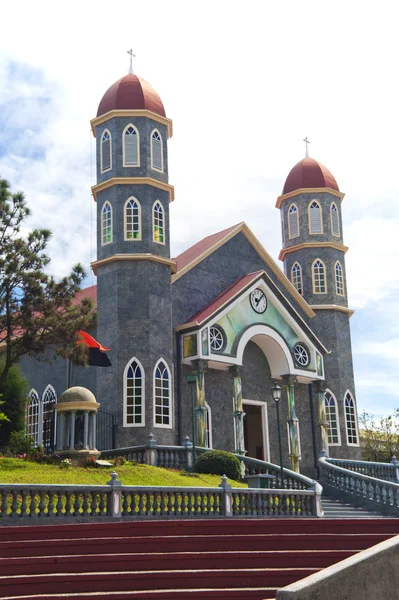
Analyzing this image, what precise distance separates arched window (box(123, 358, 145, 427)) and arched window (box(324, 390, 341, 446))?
1084 centimetres

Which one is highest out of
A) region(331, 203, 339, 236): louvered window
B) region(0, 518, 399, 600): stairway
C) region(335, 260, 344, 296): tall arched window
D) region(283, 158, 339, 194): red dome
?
region(283, 158, 339, 194): red dome

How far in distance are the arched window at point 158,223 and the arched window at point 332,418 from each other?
11.2 meters

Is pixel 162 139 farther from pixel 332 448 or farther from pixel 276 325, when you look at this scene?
pixel 332 448

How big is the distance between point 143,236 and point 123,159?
3.53m

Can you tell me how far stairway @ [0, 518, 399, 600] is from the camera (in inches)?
515

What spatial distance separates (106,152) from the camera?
32.3 m

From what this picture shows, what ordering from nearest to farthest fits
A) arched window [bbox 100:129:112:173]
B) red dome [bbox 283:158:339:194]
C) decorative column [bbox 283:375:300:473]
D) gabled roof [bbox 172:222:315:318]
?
decorative column [bbox 283:375:300:473]
arched window [bbox 100:129:112:173]
gabled roof [bbox 172:222:315:318]
red dome [bbox 283:158:339:194]

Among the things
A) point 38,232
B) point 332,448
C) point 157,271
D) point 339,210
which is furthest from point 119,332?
point 339,210

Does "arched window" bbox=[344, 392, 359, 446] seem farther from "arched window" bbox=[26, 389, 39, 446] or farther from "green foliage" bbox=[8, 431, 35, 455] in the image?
"green foliage" bbox=[8, 431, 35, 455]

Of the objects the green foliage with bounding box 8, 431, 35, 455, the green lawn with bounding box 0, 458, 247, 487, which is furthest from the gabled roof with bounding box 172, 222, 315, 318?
the green lawn with bounding box 0, 458, 247, 487

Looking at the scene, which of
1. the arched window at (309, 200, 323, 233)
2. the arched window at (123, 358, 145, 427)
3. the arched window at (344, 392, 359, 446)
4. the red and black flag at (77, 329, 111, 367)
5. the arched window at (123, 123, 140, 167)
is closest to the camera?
the arched window at (123, 358, 145, 427)

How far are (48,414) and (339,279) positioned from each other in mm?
15790

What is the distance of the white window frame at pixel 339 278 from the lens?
125ft

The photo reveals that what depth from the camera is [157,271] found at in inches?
1197
